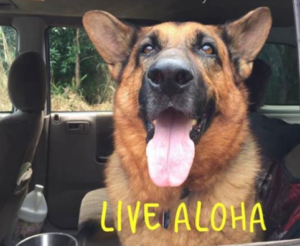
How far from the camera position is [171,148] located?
143cm

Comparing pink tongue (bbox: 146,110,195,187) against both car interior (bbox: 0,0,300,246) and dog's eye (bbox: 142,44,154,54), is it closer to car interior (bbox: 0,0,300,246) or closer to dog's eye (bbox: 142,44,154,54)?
dog's eye (bbox: 142,44,154,54)

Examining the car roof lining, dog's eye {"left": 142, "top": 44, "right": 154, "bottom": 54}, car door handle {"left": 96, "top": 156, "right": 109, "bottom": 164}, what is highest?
the car roof lining

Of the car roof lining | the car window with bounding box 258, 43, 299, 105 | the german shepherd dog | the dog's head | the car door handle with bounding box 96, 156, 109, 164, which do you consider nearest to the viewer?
the dog's head

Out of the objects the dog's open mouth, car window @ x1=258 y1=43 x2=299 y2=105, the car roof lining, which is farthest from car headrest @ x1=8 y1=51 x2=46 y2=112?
car window @ x1=258 y1=43 x2=299 y2=105

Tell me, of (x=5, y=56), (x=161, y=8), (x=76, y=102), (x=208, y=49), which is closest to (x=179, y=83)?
(x=208, y=49)

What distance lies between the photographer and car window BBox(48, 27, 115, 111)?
1943 millimetres

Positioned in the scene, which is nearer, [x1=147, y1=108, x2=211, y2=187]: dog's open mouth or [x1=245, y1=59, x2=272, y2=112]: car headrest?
[x1=147, y1=108, x2=211, y2=187]: dog's open mouth

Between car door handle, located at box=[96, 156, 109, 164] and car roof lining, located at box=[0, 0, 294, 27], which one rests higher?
car roof lining, located at box=[0, 0, 294, 27]

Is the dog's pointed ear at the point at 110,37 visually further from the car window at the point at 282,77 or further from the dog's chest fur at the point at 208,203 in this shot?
the car window at the point at 282,77

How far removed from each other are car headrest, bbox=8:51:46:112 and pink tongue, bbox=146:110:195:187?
0.89 m

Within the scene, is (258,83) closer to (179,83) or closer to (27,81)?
(179,83)

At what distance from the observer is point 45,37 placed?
233 cm

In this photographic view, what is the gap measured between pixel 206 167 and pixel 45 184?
1.14 metres

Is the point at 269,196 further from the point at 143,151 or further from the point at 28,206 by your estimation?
the point at 28,206
